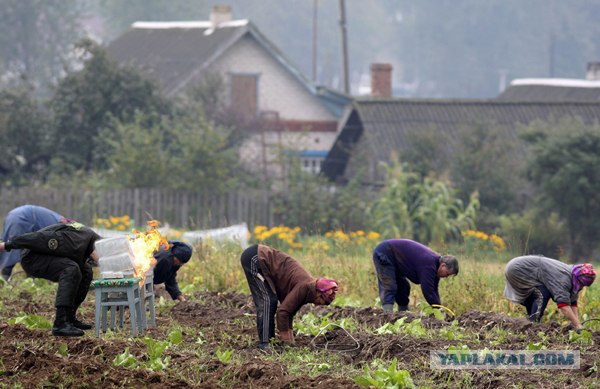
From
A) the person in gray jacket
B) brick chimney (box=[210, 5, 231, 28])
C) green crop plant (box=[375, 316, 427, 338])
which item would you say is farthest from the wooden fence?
brick chimney (box=[210, 5, 231, 28])

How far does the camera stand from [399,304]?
14391mm

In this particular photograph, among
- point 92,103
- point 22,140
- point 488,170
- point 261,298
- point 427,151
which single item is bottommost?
point 261,298

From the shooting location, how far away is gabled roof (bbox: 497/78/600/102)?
142ft

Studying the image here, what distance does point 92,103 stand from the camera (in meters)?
32.7

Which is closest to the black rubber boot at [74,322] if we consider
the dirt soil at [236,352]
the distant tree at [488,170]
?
the dirt soil at [236,352]

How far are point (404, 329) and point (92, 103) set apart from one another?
21.8 m

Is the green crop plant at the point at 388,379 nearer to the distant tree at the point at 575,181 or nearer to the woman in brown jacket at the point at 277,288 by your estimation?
the woman in brown jacket at the point at 277,288

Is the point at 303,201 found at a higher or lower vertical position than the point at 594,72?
lower

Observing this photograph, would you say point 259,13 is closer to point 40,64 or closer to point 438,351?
point 40,64

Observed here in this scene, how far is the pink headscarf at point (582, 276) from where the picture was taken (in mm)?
12969

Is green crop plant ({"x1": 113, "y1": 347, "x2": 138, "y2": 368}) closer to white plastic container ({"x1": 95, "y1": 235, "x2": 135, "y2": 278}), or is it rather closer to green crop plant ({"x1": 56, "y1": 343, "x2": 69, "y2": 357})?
green crop plant ({"x1": 56, "y1": 343, "x2": 69, "y2": 357})

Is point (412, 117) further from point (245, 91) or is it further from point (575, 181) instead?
point (245, 91)

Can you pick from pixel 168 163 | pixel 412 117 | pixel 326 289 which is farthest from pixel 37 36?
pixel 326 289

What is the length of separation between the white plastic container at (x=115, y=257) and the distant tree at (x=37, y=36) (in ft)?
188
